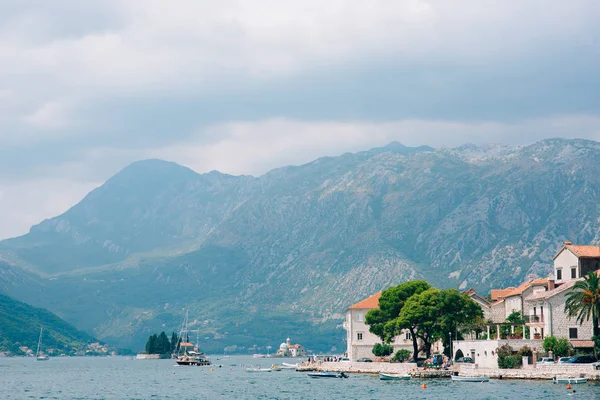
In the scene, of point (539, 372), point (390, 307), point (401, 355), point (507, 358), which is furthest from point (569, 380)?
point (390, 307)

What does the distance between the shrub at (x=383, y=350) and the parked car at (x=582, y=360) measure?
2385 inches

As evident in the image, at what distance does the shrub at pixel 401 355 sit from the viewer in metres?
175

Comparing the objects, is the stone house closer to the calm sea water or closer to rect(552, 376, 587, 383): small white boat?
the calm sea water

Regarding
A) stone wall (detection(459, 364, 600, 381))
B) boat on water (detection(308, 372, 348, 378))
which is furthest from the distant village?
boat on water (detection(308, 372, 348, 378))

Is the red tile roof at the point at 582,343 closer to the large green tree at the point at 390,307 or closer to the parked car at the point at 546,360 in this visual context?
the parked car at the point at 546,360

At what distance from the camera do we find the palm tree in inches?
5074

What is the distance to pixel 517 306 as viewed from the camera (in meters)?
173

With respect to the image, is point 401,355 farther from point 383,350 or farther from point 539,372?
point 539,372

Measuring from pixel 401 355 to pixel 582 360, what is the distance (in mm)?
50927

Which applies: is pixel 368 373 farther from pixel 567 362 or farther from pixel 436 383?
pixel 567 362

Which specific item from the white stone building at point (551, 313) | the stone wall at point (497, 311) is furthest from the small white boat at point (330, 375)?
the stone wall at point (497, 311)

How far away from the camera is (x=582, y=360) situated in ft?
427

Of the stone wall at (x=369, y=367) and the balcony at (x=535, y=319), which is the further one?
the stone wall at (x=369, y=367)

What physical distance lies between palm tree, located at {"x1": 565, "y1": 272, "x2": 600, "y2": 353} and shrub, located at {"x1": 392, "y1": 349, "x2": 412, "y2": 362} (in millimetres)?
47485
